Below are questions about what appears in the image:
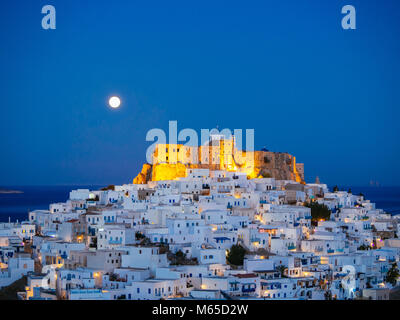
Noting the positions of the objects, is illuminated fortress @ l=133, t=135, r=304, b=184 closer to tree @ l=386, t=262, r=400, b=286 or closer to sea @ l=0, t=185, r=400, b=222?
tree @ l=386, t=262, r=400, b=286

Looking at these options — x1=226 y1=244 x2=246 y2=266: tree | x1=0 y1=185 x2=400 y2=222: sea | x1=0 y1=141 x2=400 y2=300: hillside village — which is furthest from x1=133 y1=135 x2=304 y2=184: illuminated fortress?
x1=0 y1=185 x2=400 y2=222: sea

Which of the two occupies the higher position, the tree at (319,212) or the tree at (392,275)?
the tree at (319,212)

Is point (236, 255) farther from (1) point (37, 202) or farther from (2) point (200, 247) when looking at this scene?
(1) point (37, 202)

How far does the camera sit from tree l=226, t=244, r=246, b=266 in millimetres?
24188

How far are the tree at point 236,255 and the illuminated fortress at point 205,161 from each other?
13349 millimetres

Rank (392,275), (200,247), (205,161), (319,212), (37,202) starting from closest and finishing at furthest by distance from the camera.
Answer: (200,247)
(392,275)
(319,212)
(205,161)
(37,202)

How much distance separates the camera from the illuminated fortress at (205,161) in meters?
38.3

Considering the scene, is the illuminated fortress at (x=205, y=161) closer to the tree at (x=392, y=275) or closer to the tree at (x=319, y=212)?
the tree at (x=319, y=212)

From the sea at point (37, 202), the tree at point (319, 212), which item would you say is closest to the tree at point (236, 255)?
the tree at point (319, 212)

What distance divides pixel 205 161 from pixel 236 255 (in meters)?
15.5

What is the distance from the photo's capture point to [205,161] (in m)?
39.4

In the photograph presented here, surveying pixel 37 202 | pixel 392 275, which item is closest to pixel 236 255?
pixel 392 275

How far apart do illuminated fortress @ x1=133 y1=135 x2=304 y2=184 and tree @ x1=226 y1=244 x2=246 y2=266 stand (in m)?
13.3

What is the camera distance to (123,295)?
2009 cm
